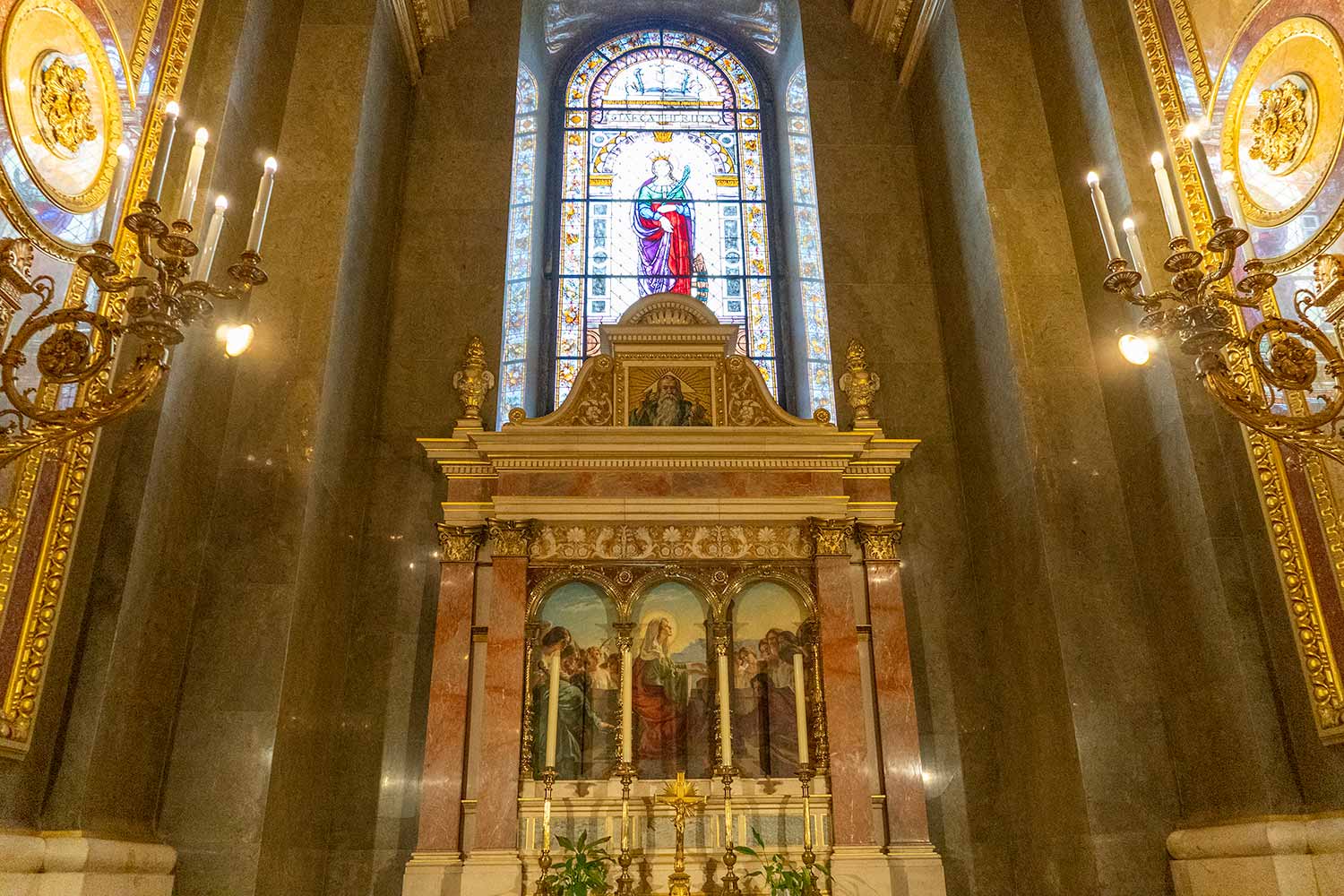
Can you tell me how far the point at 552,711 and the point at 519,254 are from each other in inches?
189

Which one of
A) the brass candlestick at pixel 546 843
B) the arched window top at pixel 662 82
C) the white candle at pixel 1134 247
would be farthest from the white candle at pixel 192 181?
the arched window top at pixel 662 82

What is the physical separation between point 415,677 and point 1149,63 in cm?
685

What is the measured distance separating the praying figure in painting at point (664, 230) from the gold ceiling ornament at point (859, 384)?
2.13 m

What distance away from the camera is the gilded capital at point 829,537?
313 inches

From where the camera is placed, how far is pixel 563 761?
748 centimetres

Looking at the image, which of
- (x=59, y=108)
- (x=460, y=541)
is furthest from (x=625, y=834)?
(x=59, y=108)

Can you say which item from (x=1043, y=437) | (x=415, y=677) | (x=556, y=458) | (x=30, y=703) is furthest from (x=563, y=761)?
(x=1043, y=437)

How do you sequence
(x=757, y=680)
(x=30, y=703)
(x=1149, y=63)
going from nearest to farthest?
(x=30, y=703)
(x=1149, y=63)
(x=757, y=680)

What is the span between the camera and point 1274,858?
545 centimetres

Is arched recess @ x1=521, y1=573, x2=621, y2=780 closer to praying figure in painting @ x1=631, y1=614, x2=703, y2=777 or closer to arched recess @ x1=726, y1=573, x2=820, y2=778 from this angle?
praying figure in painting @ x1=631, y1=614, x2=703, y2=777

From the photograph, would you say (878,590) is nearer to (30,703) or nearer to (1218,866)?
(1218,866)

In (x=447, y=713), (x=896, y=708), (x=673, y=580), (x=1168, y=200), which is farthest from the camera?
(x=673, y=580)

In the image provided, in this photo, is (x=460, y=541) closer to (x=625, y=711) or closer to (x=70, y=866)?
(x=625, y=711)

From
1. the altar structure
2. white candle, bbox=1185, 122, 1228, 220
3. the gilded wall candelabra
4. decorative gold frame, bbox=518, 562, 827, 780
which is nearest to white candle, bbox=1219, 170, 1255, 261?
white candle, bbox=1185, 122, 1228, 220
